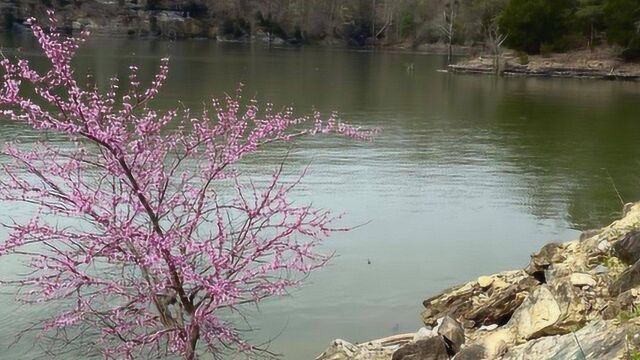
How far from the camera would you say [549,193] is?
15.9 meters

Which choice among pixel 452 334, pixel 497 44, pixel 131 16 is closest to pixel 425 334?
pixel 452 334

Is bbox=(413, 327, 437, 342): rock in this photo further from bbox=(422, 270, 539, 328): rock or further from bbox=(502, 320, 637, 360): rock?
bbox=(502, 320, 637, 360): rock

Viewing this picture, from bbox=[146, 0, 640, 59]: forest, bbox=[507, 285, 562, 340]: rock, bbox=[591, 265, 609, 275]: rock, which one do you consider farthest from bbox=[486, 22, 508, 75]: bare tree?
bbox=[507, 285, 562, 340]: rock

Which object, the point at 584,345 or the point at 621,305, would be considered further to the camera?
the point at 621,305

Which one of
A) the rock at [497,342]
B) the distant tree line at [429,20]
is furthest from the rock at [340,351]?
the distant tree line at [429,20]

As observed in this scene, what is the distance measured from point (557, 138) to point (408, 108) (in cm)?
759

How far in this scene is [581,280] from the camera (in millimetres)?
7086

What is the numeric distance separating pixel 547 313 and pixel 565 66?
147 feet

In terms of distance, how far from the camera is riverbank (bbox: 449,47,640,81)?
47.5 metres

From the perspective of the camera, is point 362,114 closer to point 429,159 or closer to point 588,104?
point 429,159

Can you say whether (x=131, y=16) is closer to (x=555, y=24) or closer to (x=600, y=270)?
(x=555, y=24)

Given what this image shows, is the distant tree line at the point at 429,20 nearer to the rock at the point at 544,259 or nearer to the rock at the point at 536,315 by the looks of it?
the rock at the point at 544,259

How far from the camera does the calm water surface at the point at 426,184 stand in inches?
378

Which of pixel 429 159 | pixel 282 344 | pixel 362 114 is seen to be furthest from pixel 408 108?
pixel 282 344
